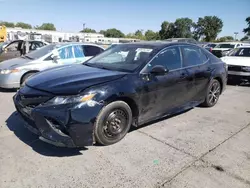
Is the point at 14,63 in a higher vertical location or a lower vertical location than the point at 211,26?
lower

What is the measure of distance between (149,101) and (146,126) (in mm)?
661

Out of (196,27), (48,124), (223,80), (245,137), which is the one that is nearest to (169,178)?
(48,124)

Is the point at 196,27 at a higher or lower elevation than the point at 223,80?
higher

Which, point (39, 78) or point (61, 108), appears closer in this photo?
point (61, 108)

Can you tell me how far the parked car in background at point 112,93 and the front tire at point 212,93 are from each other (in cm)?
32

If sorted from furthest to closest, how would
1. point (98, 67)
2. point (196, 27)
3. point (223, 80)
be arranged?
point (196, 27), point (223, 80), point (98, 67)

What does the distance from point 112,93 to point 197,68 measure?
2.32m

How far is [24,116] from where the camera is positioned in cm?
360

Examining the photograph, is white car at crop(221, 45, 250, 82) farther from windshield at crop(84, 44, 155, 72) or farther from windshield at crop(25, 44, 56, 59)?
windshield at crop(25, 44, 56, 59)

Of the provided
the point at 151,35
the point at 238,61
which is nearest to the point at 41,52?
the point at 238,61

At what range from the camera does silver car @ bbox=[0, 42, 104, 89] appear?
672cm

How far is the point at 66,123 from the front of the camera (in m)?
3.13

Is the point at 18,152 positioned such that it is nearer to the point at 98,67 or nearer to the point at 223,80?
the point at 98,67

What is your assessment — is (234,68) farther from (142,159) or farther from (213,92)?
(142,159)
